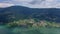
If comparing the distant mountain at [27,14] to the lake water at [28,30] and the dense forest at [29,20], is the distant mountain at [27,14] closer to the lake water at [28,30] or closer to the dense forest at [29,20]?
the dense forest at [29,20]

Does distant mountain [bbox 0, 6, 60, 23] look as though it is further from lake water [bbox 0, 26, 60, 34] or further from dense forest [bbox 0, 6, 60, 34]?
lake water [bbox 0, 26, 60, 34]

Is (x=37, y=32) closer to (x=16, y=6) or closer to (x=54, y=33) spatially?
Result: (x=54, y=33)

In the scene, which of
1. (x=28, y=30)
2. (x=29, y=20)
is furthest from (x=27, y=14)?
(x=28, y=30)

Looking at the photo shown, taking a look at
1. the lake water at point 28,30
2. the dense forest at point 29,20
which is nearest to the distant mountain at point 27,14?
the dense forest at point 29,20

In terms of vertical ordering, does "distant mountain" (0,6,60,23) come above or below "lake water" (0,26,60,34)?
above

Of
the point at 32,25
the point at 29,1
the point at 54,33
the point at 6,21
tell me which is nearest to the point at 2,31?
the point at 6,21

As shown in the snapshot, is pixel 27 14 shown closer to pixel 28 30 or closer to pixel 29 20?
pixel 29 20

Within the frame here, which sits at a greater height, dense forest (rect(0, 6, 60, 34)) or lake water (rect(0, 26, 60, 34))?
dense forest (rect(0, 6, 60, 34))

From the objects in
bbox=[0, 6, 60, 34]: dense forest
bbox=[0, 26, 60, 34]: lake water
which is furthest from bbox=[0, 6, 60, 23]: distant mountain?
bbox=[0, 26, 60, 34]: lake water
